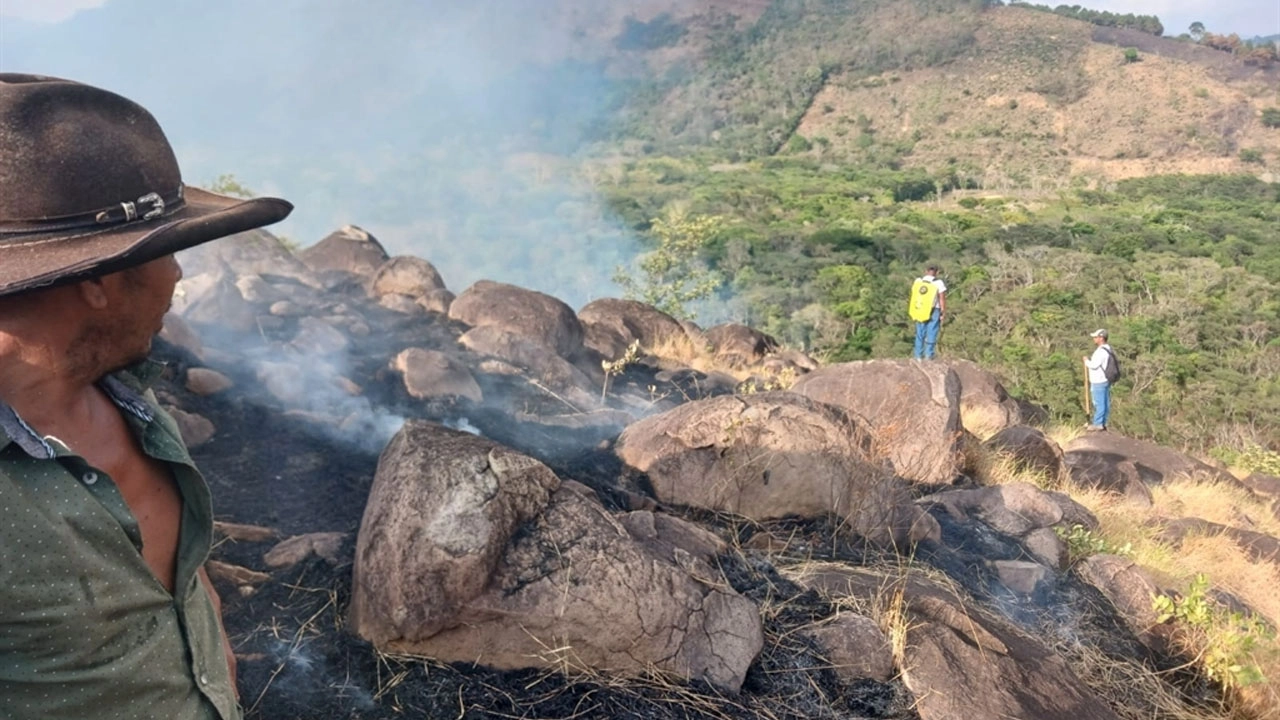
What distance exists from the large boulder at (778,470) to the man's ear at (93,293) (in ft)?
11.4

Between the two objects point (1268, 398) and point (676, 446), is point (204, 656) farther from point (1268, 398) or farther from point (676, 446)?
point (1268, 398)

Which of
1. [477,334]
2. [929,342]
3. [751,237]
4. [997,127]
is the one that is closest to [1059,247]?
[751,237]

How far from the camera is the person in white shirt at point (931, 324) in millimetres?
10781

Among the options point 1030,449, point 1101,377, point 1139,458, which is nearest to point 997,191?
point 1101,377

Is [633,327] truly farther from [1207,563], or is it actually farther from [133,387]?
[133,387]

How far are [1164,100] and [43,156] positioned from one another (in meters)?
66.6

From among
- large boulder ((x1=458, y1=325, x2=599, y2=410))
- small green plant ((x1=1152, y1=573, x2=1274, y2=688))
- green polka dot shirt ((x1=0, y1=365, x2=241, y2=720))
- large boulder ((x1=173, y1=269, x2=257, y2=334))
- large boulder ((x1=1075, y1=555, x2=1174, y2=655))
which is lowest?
large boulder ((x1=1075, y1=555, x2=1174, y2=655))

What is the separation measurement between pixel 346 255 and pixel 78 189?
8.98 meters

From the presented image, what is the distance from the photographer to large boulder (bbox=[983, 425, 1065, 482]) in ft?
23.3

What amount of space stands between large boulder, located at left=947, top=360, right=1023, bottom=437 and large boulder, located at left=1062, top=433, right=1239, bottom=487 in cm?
67

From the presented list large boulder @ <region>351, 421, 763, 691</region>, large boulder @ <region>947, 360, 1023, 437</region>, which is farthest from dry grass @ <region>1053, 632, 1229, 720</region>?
large boulder @ <region>947, 360, 1023, 437</region>

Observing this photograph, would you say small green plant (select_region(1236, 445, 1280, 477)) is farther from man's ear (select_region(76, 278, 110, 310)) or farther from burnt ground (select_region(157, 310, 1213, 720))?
man's ear (select_region(76, 278, 110, 310))

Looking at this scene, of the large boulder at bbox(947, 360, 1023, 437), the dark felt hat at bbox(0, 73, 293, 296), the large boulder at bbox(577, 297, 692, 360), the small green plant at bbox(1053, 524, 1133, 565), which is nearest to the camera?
the dark felt hat at bbox(0, 73, 293, 296)

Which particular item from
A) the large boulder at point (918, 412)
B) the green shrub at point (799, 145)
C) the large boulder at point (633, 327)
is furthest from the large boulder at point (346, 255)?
the green shrub at point (799, 145)
